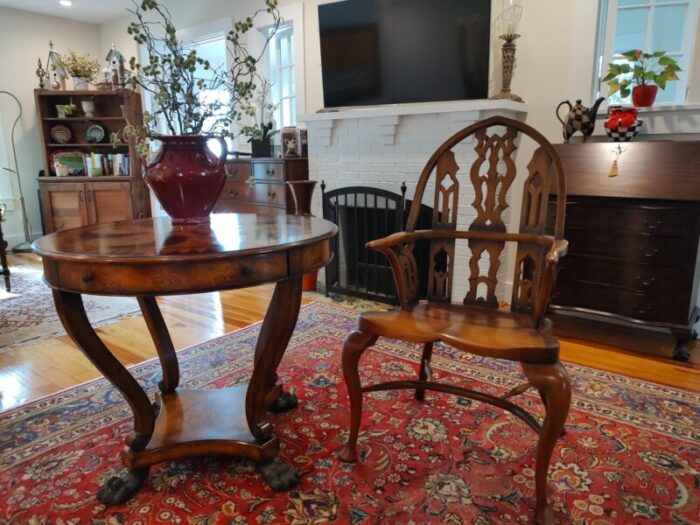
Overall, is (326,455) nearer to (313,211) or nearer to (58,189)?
(313,211)

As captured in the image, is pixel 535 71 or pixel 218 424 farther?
pixel 535 71

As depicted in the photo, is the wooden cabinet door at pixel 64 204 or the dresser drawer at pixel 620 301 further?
the wooden cabinet door at pixel 64 204

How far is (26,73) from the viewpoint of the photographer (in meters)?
5.34

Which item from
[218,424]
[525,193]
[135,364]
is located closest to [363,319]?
[218,424]

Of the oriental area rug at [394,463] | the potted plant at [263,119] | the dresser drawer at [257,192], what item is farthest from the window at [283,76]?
the oriental area rug at [394,463]

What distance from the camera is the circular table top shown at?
1204 millimetres

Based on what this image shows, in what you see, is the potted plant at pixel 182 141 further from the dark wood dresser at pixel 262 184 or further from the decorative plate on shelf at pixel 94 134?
the decorative plate on shelf at pixel 94 134

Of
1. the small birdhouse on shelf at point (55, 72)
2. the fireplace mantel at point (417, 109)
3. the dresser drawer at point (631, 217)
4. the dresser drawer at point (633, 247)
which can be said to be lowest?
the dresser drawer at point (633, 247)

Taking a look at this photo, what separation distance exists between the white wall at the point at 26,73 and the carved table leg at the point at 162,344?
4739 mm

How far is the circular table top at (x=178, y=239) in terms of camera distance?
120 cm

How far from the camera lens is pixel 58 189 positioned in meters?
5.20

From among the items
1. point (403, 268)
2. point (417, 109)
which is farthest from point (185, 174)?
point (417, 109)

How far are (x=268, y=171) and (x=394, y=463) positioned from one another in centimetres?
258

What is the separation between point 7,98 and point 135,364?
15.0 ft
